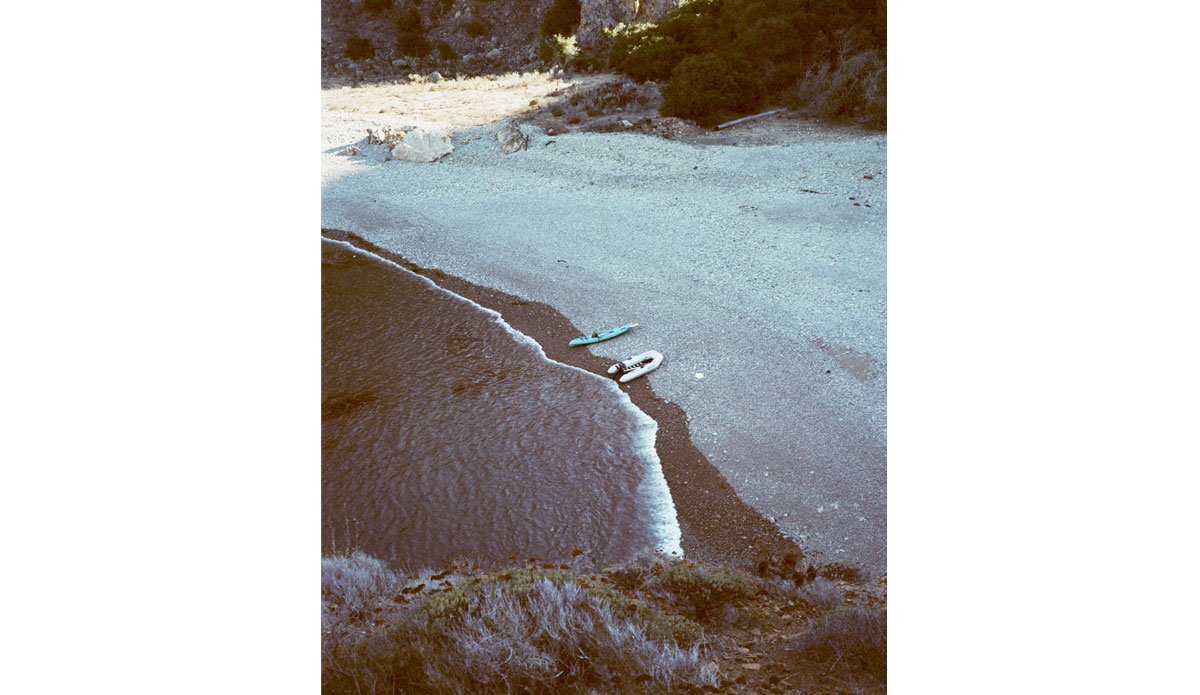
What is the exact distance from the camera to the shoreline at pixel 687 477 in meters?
2.81

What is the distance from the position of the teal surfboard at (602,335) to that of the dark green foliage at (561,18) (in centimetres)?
312

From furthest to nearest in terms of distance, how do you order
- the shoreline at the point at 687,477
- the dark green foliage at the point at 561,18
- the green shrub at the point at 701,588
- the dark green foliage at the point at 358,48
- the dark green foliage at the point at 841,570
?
the dark green foliage at the point at 561,18 < the dark green foliage at the point at 358,48 < the shoreline at the point at 687,477 < the dark green foliage at the point at 841,570 < the green shrub at the point at 701,588

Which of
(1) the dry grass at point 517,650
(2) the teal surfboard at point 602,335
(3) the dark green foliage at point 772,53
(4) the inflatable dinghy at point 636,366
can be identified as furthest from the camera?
(3) the dark green foliage at point 772,53

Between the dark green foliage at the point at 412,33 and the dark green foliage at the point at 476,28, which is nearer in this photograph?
the dark green foliage at the point at 476,28

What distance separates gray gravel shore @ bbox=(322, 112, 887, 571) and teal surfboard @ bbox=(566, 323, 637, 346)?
48 mm

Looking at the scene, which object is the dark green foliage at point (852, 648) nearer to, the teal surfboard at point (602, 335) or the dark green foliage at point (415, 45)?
the teal surfboard at point (602, 335)

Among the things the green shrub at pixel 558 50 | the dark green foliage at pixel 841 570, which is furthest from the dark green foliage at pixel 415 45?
the dark green foliage at pixel 841 570

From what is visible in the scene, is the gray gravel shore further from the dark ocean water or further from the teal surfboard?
the dark ocean water

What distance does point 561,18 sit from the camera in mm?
6082

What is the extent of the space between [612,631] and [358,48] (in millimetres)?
4584

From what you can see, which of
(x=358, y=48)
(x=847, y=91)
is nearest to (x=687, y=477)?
(x=847, y=91)

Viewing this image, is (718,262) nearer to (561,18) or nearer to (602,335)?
(602,335)

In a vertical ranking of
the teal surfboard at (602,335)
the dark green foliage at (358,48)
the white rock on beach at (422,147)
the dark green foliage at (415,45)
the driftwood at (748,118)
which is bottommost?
the teal surfboard at (602,335)
